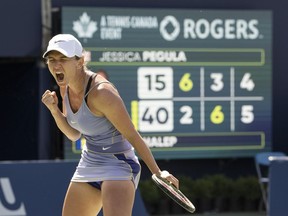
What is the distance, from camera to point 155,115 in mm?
10570

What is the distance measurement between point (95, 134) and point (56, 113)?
294mm

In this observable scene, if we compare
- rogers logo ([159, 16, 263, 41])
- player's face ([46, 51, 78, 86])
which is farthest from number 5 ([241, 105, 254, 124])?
player's face ([46, 51, 78, 86])

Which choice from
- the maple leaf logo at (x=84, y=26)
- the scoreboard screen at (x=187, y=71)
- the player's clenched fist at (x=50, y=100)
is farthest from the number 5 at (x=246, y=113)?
the player's clenched fist at (x=50, y=100)

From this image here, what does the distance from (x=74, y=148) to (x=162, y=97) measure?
1.31 m

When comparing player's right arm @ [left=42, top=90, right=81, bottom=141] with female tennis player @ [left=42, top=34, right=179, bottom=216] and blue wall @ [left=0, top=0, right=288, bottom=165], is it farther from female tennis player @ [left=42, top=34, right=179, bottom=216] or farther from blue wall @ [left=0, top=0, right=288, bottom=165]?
blue wall @ [left=0, top=0, right=288, bottom=165]

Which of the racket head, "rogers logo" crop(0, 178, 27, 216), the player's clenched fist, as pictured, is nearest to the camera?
the racket head

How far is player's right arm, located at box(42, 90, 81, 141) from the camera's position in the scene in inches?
189

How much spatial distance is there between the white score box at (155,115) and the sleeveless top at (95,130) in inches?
223

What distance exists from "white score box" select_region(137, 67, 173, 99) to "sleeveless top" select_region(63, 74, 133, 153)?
18.7ft

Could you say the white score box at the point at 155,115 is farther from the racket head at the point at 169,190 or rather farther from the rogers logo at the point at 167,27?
the racket head at the point at 169,190

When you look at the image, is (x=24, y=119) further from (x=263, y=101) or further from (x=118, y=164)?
(x=118, y=164)

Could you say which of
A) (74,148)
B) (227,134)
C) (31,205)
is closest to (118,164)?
(31,205)

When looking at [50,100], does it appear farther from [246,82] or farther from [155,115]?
[246,82]

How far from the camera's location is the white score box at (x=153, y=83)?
10.6m
